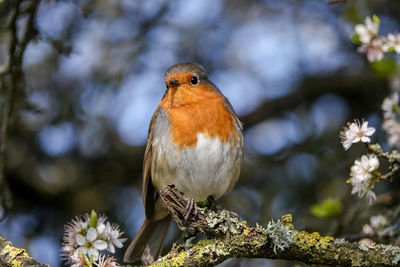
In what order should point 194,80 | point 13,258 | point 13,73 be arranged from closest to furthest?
1. point 13,258
2. point 13,73
3. point 194,80

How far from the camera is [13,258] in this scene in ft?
9.02

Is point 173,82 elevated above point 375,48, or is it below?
above

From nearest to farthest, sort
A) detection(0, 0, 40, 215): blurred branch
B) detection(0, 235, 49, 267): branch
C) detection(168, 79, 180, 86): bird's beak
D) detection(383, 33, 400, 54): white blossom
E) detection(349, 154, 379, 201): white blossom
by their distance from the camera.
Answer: detection(0, 235, 49, 267): branch
detection(349, 154, 379, 201): white blossom
detection(383, 33, 400, 54): white blossom
detection(0, 0, 40, 215): blurred branch
detection(168, 79, 180, 86): bird's beak

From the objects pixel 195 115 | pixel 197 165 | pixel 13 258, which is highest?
pixel 195 115

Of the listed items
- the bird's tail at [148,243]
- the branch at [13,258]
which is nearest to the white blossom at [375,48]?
the branch at [13,258]

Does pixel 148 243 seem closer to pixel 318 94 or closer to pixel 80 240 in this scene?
pixel 80 240

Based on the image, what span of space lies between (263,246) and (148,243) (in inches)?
73.1

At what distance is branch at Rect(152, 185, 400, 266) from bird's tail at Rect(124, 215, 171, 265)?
1570 millimetres

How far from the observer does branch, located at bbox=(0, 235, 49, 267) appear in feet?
8.94

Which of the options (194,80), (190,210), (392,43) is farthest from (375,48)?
(194,80)

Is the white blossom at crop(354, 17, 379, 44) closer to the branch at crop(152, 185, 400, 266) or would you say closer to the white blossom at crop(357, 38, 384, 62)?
the white blossom at crop(357, 38, 384, 62)

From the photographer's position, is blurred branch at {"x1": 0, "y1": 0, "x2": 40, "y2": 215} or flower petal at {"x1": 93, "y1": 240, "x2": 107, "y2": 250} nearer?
flower petal at {"x1": 93, "y1": 240, "x2": 107, "y2": 250}

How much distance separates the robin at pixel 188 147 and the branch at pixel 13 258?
5.42ft

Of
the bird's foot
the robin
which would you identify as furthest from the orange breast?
the bird's foot
